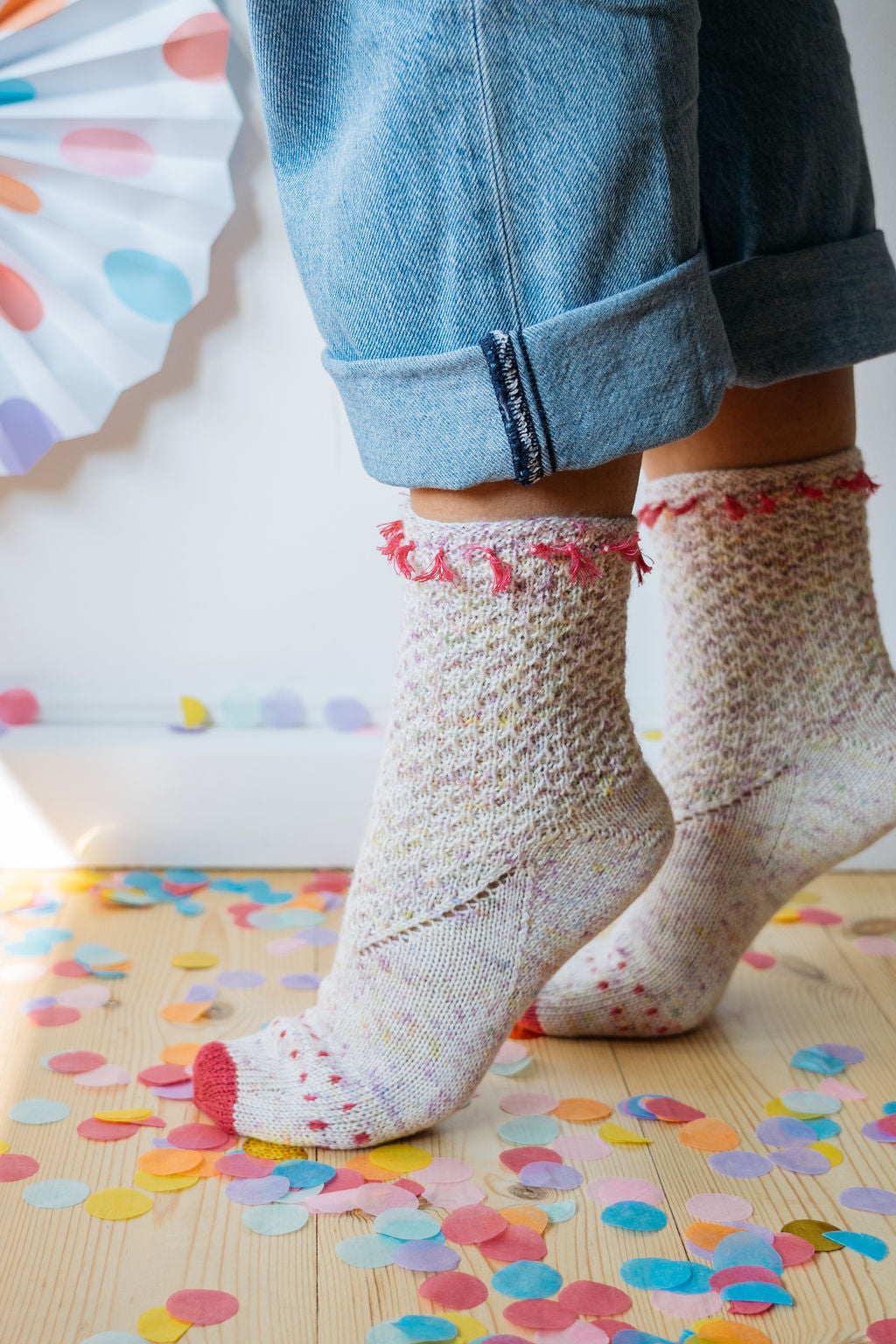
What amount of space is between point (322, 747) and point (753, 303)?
603 millimetres

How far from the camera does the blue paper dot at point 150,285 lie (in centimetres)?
105

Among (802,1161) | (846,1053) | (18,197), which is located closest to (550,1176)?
(802,1161)

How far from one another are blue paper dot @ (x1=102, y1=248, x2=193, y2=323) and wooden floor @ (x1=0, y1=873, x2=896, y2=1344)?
53 centimetres

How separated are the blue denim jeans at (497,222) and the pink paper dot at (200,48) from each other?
52cm

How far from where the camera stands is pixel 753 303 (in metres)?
0.69

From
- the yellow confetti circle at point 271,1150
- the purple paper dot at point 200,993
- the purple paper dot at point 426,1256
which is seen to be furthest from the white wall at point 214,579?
the purple paper dot at point 426,1256

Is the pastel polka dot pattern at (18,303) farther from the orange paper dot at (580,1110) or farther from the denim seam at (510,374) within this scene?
the orange paper dot at (580,1110)

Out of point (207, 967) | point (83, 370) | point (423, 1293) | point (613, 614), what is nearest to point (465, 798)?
point (613, 614)

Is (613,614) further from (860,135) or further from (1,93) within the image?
(1,93)

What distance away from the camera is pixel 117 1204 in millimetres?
601

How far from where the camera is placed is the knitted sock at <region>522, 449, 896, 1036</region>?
0.76 meters

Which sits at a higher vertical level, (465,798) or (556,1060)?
(465,798)

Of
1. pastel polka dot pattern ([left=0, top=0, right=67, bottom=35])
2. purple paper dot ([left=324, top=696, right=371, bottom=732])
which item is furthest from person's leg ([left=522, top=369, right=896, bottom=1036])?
pastel polka dot pattern ([left=0, top=0, right=67, bottom=35])

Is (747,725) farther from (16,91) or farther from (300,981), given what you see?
(16,91)
